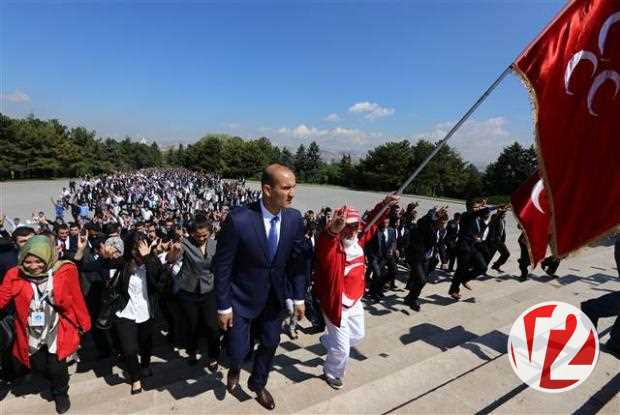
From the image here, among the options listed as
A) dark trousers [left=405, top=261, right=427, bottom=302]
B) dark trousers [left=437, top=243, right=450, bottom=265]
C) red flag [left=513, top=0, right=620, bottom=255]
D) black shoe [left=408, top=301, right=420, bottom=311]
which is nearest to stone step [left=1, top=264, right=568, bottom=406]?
black shoe [left=408, top=301, right=420, bottom=311]

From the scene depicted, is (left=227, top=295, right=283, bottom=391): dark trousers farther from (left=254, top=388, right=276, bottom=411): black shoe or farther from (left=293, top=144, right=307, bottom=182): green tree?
(left=293, top=144, right=307, bottom=182): green tree

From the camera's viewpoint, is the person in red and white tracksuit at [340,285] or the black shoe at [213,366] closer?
the person in red and white tracksuit at [340,285]

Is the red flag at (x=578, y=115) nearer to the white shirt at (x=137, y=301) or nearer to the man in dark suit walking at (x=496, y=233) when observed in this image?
the white shirt at (x=137, y=301)

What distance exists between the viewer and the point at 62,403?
3395 millimetres

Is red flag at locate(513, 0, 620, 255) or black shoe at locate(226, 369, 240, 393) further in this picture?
black shoe at locate(226, 369, 240, 393)

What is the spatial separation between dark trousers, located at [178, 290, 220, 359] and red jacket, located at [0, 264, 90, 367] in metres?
1.02

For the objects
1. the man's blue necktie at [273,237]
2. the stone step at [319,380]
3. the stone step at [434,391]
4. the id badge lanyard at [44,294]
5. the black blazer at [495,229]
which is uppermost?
the man's blue necktie at [273,237]

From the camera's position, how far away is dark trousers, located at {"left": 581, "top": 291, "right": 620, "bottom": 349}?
3.45m

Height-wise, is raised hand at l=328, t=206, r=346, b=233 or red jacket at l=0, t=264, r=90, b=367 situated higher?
raised hand at l=328, t=206, r=346, b=233

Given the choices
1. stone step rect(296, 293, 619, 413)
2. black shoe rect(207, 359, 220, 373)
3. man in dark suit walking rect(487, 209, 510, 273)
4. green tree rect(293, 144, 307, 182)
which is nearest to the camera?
stone step rect(296, 293, 619, 413)

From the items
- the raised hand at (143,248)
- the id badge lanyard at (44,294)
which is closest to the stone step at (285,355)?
the id badge lanyard at (44,294)

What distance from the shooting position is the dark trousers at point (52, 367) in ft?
11.1

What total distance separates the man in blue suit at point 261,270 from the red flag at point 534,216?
2.39 metres

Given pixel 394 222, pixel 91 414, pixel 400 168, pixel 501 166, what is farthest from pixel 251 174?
pixel 91 414
